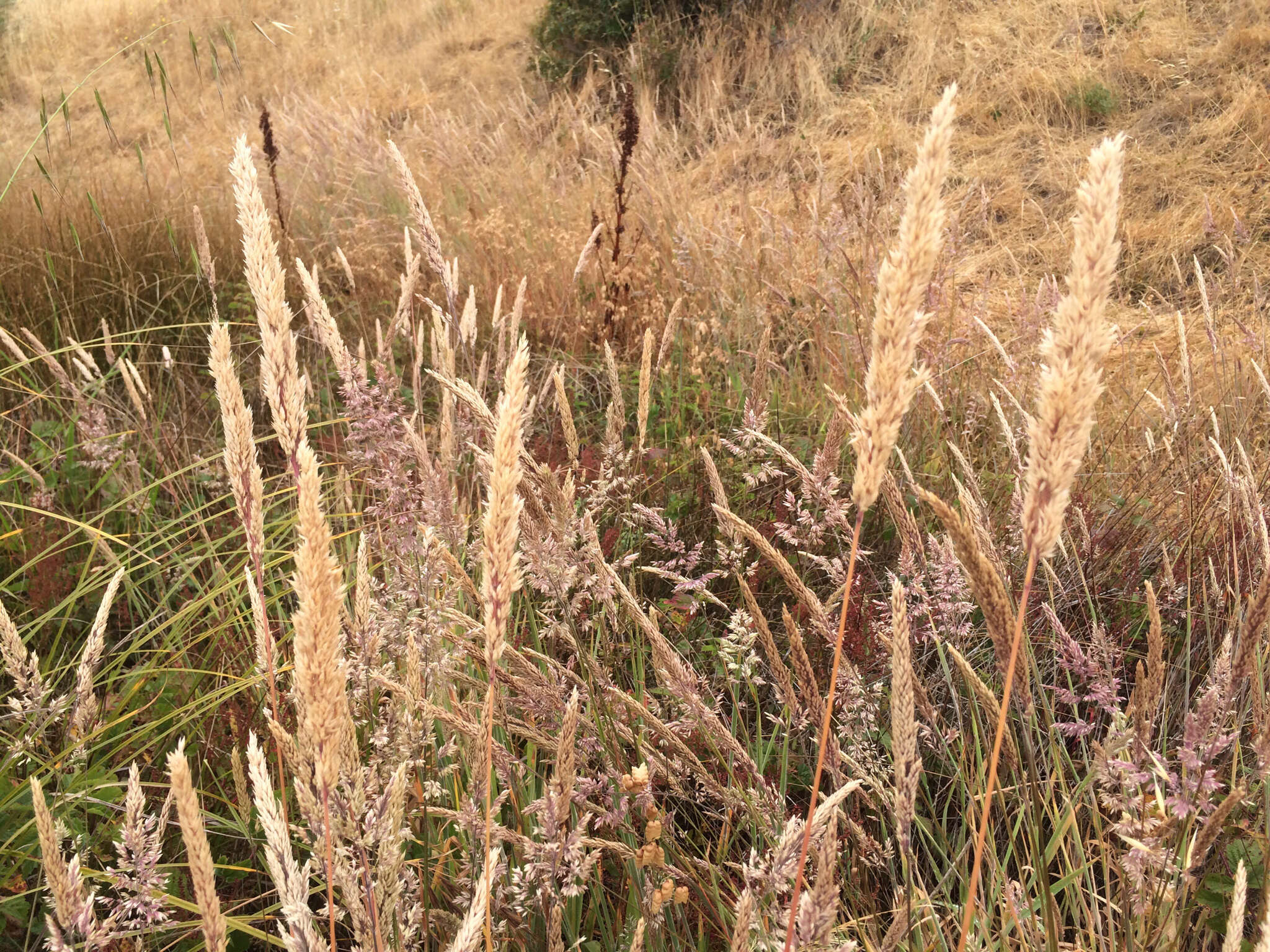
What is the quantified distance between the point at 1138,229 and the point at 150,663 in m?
5.98

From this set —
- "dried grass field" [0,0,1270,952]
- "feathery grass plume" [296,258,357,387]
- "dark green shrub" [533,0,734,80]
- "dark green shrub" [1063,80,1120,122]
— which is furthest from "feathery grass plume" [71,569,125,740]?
"dark green shrub" [533,0,734,80]

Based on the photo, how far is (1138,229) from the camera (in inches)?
222

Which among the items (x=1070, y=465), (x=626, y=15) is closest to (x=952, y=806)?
(x=1070, y=465)

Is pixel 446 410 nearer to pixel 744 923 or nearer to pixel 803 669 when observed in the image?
pixel 803 669

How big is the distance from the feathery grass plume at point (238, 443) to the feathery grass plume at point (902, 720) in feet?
1.90

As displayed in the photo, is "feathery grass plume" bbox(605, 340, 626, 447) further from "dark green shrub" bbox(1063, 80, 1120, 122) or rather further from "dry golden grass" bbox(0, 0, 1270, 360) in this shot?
"dark green shrub" bbox(1063, 80, 1120, 122)

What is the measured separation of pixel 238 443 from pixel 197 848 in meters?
0.34

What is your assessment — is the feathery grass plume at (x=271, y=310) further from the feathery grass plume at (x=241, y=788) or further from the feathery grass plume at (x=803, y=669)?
the feathery grass plume at (x=241, y=788)

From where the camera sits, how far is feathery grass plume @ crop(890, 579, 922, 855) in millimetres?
802

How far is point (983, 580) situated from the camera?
72 centimetres

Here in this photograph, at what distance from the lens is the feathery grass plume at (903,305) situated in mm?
609

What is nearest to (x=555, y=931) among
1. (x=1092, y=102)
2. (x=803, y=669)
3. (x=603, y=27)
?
(x=803, y=669)

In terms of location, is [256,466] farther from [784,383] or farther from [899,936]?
[784,383]

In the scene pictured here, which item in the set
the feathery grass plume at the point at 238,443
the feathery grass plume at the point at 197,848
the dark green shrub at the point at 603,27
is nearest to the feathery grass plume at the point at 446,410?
the feathery grass plume at the point at 238,443
